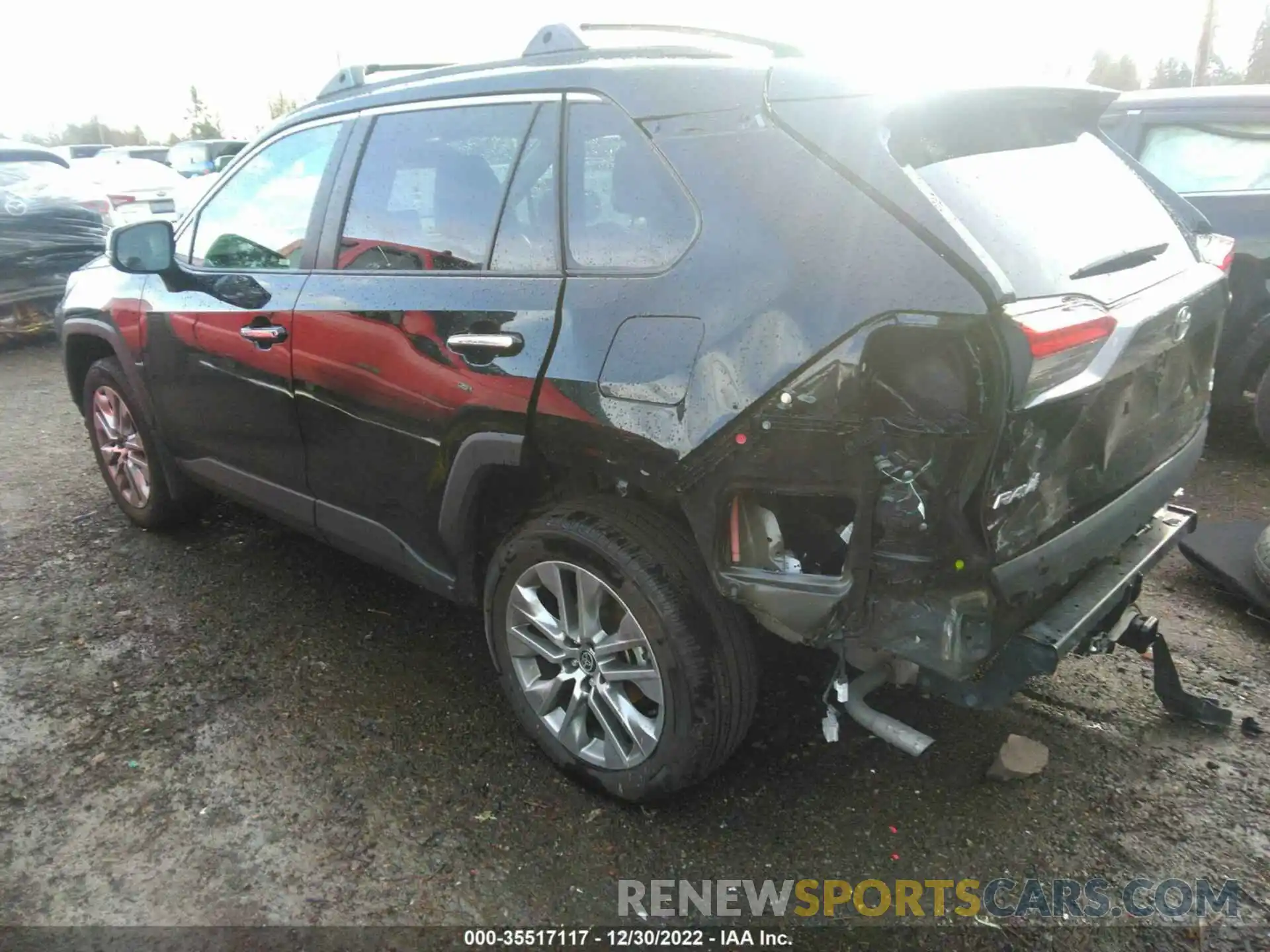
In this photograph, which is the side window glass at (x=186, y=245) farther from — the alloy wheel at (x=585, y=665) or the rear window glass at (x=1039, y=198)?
the rear window glass at (x=1039, y=198)

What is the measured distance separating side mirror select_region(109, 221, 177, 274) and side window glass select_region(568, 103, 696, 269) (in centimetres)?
201

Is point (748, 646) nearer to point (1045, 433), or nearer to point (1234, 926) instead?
point (1045, 433)

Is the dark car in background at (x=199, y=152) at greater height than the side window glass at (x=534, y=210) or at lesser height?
lesser

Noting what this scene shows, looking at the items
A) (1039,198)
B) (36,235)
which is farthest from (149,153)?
(1039,198)

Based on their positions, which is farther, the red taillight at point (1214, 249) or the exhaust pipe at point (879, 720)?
the red taillight at point (1214, 249)

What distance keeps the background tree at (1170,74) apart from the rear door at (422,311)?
33.5 metres

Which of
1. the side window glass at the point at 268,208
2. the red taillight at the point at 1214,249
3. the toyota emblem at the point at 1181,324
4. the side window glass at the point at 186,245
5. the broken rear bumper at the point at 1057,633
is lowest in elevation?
the broken rear bumper at the point at 1057,633

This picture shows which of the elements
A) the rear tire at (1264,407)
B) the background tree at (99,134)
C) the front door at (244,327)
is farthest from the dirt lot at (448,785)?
the background tree at (99,134)

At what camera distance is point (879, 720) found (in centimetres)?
232

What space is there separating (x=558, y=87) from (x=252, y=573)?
256cm

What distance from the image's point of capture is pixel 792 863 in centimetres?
234

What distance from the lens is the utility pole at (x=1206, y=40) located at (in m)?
21.4

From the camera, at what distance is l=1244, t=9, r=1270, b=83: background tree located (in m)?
33.2

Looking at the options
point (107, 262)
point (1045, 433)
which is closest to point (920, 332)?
point (1045, 433)
